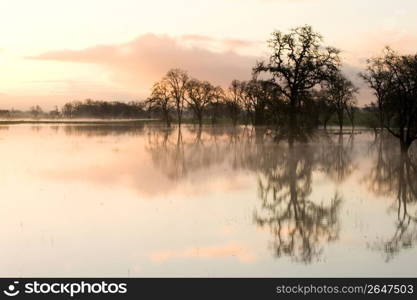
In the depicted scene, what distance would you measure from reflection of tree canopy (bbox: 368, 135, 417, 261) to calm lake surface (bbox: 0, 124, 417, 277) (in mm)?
59

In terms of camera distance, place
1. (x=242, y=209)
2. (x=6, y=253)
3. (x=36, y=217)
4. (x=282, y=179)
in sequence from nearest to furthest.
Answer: (x=6, y=253) < (x=36, y=217) < (x=242, y=209) < (x=282, y=179)

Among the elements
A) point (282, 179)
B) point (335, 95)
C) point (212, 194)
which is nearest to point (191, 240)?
point (212, 194)

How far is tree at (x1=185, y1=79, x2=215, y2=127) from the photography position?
122938 millimetres

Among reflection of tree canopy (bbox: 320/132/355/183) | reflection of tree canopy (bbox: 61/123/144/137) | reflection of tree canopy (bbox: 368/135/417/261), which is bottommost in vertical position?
reflection of tree canopy (bbox: 368/135/417/261)

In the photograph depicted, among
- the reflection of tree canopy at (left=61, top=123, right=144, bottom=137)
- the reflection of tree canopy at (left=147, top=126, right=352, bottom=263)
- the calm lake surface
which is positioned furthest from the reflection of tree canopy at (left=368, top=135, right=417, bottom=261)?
the reflection of tree canopy at (left=61, top=123, right=144, bottom=137)

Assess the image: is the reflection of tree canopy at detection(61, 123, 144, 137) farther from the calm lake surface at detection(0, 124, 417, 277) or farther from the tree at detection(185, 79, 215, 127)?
the calm lake surface at detection(0, 124, 417, 277)

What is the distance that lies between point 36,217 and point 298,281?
977 centimetres

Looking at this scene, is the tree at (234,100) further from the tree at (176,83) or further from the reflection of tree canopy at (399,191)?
the reflection of tree canopy at (399,191)

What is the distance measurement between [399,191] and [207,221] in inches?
419

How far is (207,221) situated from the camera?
52.8ft

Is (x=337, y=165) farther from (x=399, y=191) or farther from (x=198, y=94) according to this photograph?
(x=198, y=94)

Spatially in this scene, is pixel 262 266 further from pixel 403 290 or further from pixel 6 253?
pixel 6 253

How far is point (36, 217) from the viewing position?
16797 millimetres

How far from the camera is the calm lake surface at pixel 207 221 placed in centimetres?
1170
